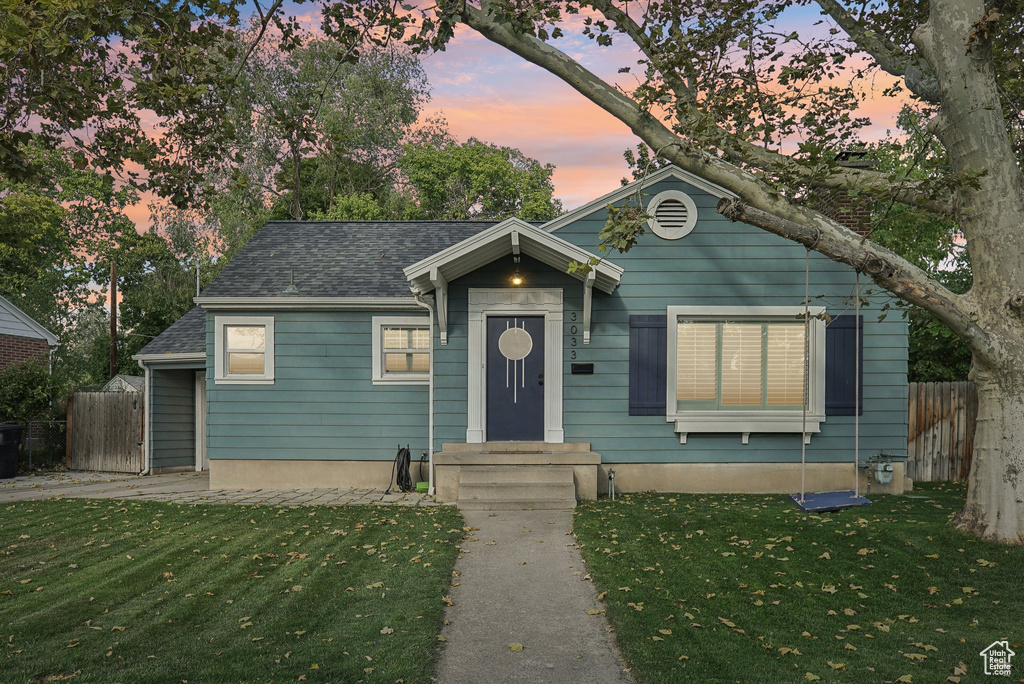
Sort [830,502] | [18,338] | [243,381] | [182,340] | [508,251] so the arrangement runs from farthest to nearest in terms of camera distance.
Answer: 1. [18,338]
2. [182,340]
3. [243,381]
4. [508,251]
5. [830,502]

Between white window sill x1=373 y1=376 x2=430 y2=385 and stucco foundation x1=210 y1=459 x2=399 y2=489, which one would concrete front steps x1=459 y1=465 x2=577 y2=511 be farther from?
stucco foundation x1=210 y1=459 x2=399 y2=489

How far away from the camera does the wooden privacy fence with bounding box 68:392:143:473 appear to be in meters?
15.4

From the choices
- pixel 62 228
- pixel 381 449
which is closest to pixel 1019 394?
pixel 381 449

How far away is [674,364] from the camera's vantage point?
1129 cm

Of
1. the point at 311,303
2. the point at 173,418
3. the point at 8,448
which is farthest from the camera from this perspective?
the point at 173,418

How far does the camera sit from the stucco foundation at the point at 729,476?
11.3 m

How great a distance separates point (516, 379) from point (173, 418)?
868 centimetres

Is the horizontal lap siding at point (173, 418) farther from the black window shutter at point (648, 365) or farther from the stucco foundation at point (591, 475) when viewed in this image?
the black window shutter at point (648, 365)

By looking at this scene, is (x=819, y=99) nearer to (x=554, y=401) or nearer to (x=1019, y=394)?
(x=1019, y=394)

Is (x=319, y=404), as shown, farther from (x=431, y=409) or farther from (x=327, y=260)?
(x=327, y=260)

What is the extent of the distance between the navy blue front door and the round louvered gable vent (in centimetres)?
244

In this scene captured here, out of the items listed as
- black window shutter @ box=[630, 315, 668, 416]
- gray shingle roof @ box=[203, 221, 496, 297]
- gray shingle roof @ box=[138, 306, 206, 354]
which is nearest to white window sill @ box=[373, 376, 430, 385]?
gray shingle roof @ box=[203, 221, 496, 297]

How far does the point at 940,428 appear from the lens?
12797mm

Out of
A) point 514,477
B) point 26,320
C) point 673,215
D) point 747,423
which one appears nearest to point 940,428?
point 747,423
